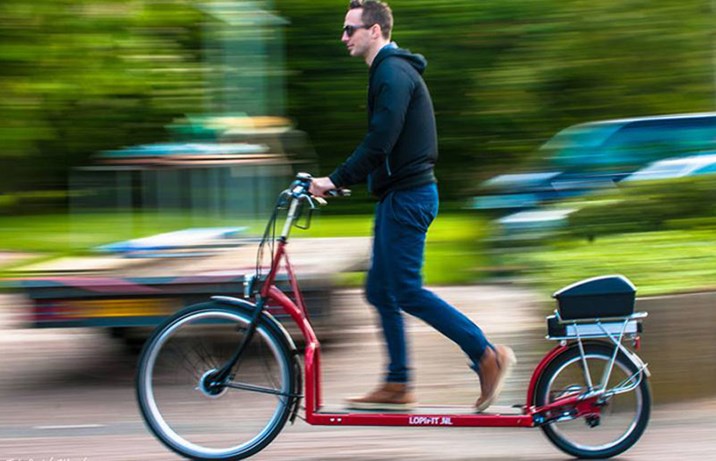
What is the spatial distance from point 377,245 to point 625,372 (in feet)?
3.98

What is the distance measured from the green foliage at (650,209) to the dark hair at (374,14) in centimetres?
324

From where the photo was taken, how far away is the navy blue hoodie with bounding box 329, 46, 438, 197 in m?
5.08

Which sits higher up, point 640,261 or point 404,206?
point 404,206

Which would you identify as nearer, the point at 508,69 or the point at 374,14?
the point at 374,14

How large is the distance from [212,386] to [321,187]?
98 cm

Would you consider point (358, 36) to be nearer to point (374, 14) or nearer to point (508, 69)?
point (374, 14)

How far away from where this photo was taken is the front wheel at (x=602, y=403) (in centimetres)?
518

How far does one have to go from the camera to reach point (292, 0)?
18094 millimetres

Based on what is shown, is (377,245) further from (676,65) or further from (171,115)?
(676,65)

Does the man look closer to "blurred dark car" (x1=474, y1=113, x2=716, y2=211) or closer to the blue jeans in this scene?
the blue jeans

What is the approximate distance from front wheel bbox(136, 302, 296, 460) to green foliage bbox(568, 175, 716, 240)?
3526 millimetres

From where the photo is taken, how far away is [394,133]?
200 inches

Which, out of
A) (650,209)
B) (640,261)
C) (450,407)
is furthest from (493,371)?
(650,209)

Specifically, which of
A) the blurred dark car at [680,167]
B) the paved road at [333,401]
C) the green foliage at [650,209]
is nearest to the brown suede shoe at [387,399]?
the paved road at [333,401]
